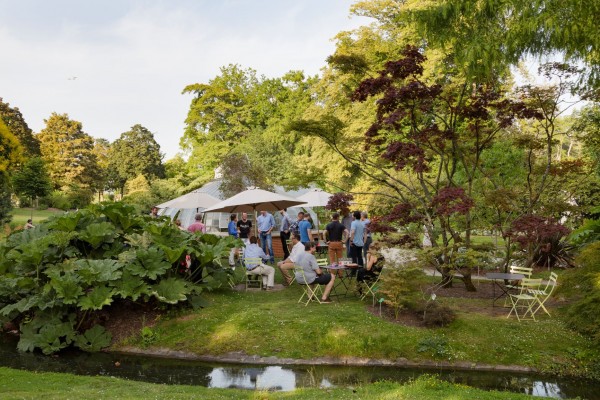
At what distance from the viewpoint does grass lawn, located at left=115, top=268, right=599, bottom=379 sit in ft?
27.4

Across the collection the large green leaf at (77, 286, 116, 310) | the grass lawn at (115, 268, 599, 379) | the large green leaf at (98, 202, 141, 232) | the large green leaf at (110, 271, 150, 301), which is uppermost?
the large green leaf at (98, 202, 141, 232)

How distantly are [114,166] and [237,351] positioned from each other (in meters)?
56.3

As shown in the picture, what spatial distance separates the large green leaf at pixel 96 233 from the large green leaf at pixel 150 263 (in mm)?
1133

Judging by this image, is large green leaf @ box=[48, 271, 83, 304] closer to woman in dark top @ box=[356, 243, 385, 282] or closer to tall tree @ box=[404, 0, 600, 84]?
woman in dark top @ box=[356, 243, 385, 282]

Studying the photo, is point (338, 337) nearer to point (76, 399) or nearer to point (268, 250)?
point (76, 399)

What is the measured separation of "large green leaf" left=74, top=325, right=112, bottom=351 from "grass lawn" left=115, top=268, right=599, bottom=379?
0.38 meters

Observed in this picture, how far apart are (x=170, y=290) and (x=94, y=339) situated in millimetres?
1648

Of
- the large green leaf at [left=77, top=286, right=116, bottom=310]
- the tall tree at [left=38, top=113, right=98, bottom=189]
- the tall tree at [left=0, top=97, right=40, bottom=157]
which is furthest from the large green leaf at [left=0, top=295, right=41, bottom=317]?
the tall tree at [left=38, top=113, right=98, bottom=189]

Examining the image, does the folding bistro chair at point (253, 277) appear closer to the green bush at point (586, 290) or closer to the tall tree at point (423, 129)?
the tall tree at point (423, 129)

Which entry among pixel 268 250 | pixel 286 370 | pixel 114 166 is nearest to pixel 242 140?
pixel 268 250

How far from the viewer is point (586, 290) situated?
8.52 metres

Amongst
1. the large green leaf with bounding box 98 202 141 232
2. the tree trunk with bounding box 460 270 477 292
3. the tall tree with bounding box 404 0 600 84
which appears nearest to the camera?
the tall tree with bounding box 404 0 600 84

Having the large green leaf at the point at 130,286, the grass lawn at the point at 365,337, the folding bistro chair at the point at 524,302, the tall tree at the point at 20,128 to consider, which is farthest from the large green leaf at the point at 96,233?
the tall tree at the point at 20,128

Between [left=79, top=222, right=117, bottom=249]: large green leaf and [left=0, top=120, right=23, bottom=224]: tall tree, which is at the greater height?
[left=0, top=120, right=23, bottom=224]: tall tree
